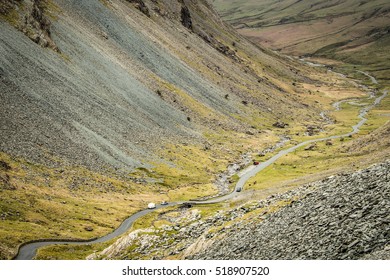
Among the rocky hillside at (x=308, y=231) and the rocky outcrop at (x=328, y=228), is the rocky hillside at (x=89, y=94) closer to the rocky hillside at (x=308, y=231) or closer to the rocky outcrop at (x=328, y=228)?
the rocky hillside at (x=308, y=231)

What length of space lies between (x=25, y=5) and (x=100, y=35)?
37.1 m

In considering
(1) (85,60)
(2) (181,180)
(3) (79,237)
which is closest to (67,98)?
(1) (85,60)

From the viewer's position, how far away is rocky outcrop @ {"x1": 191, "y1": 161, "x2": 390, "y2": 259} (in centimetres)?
4194

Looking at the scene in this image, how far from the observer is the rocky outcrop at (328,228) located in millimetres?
41938

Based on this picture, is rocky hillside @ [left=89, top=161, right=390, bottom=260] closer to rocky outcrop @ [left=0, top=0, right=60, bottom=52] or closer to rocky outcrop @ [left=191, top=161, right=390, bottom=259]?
rocky outcrop @ [left=191, top=161, right=390, bottom=259]

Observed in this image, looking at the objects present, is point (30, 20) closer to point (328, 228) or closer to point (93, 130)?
point (93, 130)

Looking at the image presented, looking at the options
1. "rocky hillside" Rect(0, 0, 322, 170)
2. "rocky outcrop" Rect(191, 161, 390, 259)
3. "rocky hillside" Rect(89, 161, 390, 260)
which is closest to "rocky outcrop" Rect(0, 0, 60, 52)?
"rocky hillside" Rect(0, 0, 322, 170)

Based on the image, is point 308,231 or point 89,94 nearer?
point 308,231

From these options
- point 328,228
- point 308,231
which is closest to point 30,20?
point 308,231

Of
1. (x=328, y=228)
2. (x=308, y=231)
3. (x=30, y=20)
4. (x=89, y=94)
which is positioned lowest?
(x=328, y=228)

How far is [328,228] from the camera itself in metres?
47.9

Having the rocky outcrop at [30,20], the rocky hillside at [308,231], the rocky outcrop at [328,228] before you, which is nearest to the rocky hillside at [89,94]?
the rocky outcrop at [30,20]

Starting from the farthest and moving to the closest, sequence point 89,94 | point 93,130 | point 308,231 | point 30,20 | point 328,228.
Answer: point 30,20, point 89,94, point 93,130, point 308,231, point 328,228

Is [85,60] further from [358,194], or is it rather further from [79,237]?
[358,194]
